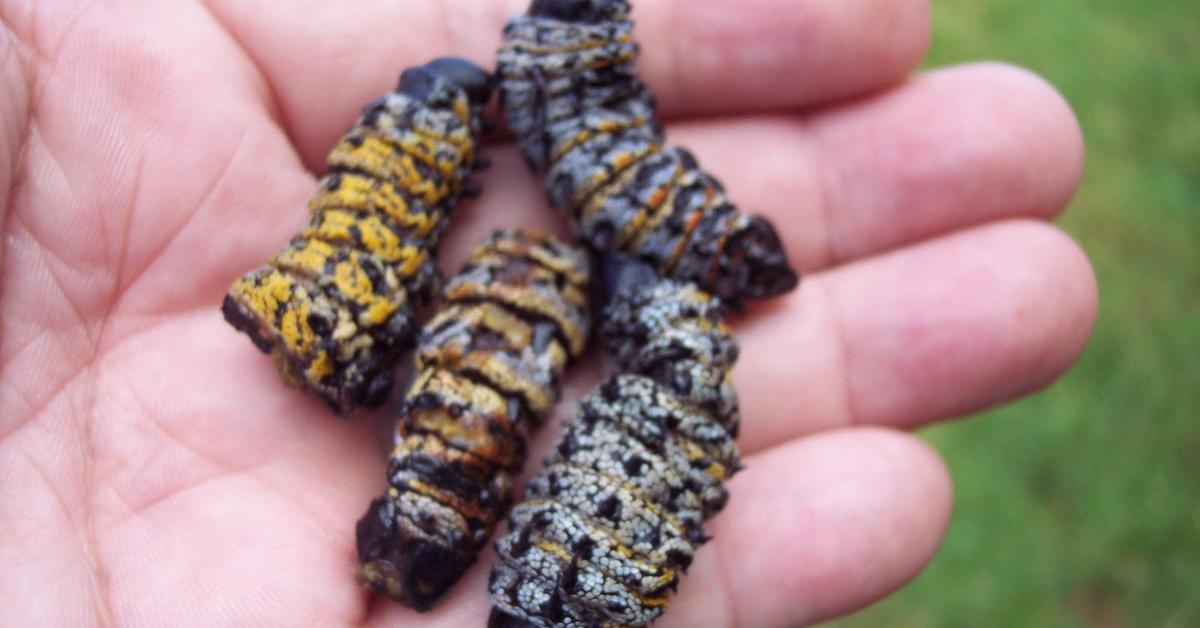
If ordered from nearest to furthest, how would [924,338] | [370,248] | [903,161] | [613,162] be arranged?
[370,248], [613,162], [924,338], [903,161]

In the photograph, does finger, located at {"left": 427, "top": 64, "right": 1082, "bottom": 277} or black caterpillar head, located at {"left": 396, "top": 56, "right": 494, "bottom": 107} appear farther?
finger, located at {"left": 427, "top": 64, "right": 1082, "bottom": 277}

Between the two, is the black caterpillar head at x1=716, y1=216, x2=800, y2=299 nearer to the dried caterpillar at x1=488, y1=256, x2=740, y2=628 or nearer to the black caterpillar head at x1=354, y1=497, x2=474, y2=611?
the dried caterpillar at x1=488, y1=256, x2=740, y2=628

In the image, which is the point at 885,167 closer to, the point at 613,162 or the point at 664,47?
the point at 664,47

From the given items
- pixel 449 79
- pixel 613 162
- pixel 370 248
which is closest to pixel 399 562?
pixel 370 248

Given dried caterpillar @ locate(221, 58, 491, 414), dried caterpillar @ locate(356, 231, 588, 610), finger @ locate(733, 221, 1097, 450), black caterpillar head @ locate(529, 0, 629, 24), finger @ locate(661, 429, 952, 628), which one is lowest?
finger @ locate(661, 429, 952, 628)

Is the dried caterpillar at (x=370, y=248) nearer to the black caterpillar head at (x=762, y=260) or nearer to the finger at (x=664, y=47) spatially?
the finger at (x=664, y=47)

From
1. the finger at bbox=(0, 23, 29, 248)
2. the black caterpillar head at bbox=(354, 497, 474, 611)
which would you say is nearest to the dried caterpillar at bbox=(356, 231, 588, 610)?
the black caterpillar head at bbox=(354, 497, 474, 611)

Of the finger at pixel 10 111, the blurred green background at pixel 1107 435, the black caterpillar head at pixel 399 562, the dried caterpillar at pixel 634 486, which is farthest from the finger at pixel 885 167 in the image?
the blurred green background at pixel 1107 435
